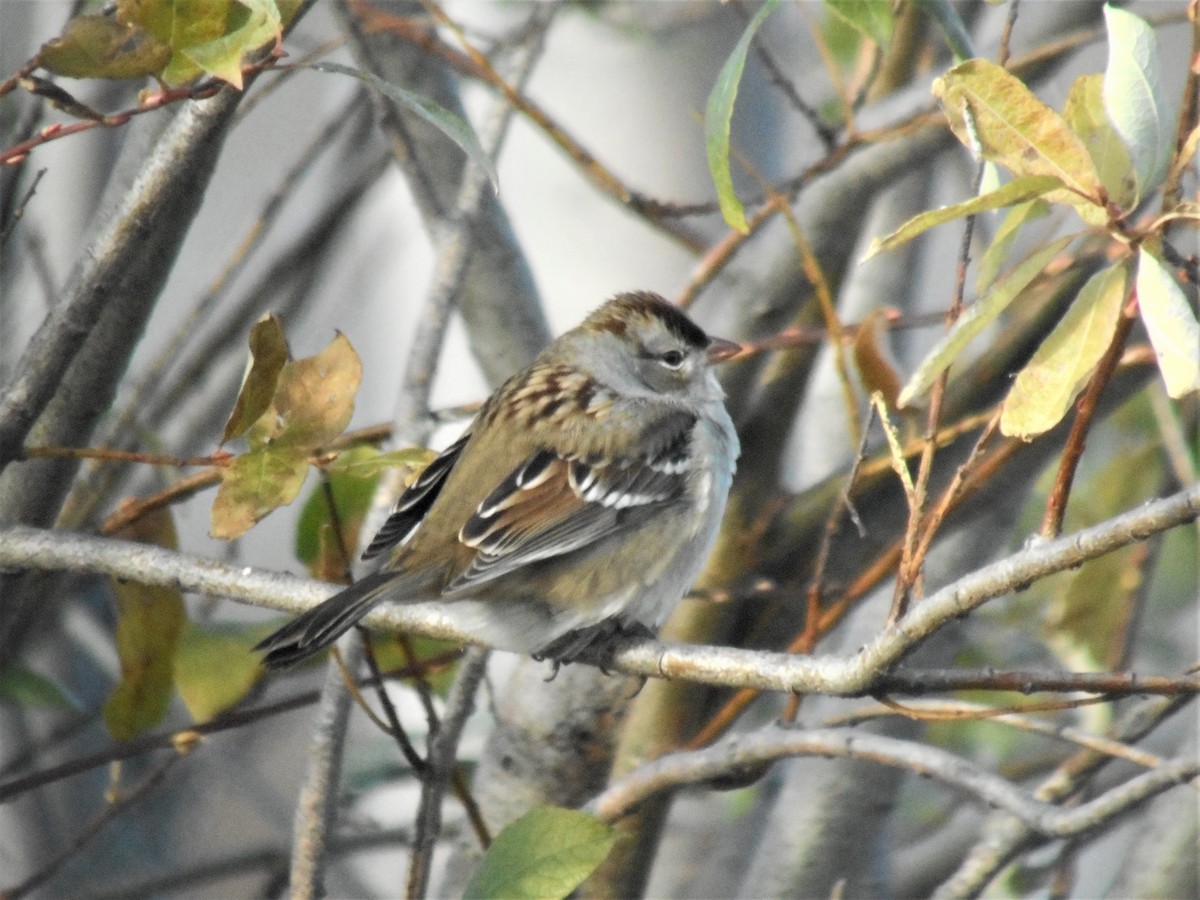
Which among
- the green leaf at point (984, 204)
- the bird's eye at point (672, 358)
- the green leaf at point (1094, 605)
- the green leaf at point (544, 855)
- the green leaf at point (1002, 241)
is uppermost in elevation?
the bird's eye at point (672, 358)

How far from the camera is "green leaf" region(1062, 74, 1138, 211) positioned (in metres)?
1.07

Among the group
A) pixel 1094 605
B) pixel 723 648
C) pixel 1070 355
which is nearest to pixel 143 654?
pixel 723 648

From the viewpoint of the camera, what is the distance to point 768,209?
7.16 feet

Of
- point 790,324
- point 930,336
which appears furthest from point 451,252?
point 930,336

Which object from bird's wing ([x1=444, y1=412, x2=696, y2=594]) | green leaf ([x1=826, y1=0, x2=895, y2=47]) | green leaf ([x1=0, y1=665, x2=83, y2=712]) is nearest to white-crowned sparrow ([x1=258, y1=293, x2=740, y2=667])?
bird's wing ([x1=444, y1=412, x2=696, y2=594])

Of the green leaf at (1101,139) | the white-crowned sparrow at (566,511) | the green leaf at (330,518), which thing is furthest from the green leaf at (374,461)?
the green leaf at (1101,139)

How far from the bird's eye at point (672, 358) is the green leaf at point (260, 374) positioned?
1.10 metres

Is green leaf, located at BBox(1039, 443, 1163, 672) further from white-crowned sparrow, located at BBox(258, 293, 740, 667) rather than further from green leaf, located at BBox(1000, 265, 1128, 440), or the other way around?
green leaf, located at BBox(1000, 265, 1128, 440)

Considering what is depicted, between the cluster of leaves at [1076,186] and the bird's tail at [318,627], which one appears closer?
the cluster of leaves at [1076,186]

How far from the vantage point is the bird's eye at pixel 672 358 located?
2414 mm

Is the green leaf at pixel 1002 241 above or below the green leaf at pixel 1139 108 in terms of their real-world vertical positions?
below

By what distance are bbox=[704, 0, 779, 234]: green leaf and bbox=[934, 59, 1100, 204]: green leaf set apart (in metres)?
0.29

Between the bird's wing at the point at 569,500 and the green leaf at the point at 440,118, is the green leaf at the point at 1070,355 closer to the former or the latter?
the green leaf at the point at 440,118

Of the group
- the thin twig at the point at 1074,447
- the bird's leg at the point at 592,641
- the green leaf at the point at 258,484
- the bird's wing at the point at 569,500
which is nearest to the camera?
the thin twig at the point at 1074,447
